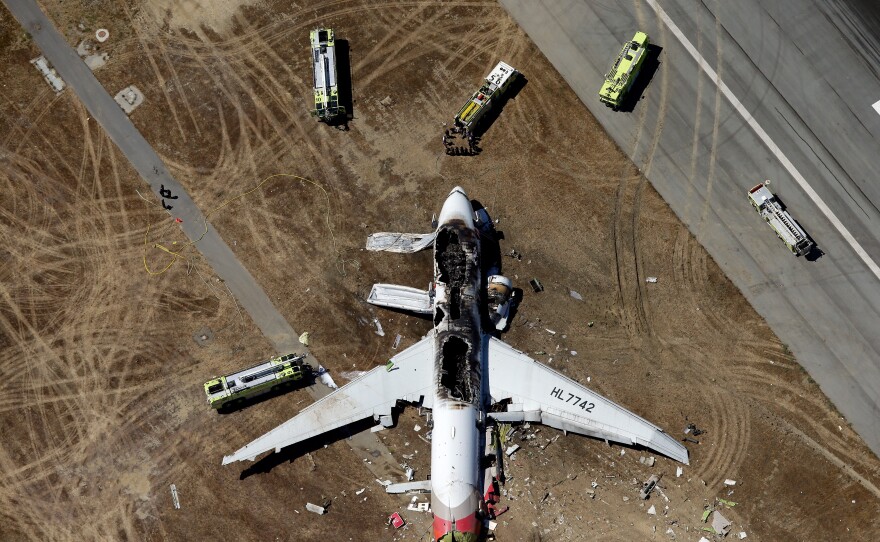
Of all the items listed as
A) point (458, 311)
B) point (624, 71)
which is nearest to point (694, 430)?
point (458, 311)

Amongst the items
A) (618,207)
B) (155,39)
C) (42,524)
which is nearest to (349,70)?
(155,39)

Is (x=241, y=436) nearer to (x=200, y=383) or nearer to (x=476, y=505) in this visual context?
(x=200, y=383)

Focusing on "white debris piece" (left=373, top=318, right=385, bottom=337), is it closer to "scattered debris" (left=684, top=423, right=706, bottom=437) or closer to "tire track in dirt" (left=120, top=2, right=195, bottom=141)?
"tire track in dirt" (left=120, top=2, right=195, bottom=141)

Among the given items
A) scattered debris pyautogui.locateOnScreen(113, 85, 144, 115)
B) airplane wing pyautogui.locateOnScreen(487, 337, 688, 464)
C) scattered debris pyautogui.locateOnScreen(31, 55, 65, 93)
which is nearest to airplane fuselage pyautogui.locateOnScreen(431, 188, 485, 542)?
airplane wing pyautogui.locateOnScreen(487, 337, 688, 464)

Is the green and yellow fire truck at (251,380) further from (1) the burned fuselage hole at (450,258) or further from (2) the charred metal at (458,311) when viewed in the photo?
(1) the burned fuselage hole at (450,258)

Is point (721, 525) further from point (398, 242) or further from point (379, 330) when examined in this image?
point (398, 242)

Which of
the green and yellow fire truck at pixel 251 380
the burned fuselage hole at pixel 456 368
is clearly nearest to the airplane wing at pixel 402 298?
the burned fuselage hole at pixel 456 368
